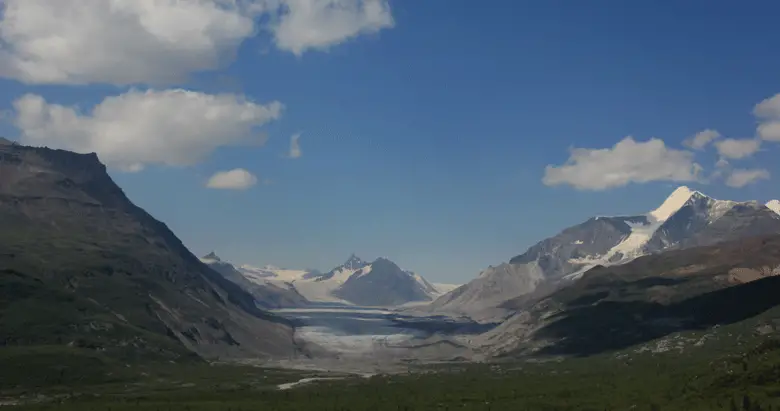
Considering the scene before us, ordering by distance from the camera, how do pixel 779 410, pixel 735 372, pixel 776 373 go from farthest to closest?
pixel 735 372, pixel 776 373, pixel 779 410

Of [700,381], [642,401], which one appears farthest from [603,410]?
[700,381]

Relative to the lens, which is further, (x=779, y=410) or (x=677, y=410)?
(x=677, y=410)

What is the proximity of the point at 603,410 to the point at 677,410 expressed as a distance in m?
32.3

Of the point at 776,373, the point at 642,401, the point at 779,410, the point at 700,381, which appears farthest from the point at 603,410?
the point at 779,410

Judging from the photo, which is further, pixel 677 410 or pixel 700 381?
pixel 700 381

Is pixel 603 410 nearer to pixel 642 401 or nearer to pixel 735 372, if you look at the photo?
pixel 642 401

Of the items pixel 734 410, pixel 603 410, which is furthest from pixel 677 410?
pixel 603 410

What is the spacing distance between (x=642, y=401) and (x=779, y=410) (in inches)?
2209

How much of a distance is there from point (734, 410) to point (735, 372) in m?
29.9

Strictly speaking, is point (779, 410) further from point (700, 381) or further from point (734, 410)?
point (700, 381)

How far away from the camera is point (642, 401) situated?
197 meters

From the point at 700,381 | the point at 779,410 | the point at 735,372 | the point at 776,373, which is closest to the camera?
the point at 779,410

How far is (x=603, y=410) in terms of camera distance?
19788 cm

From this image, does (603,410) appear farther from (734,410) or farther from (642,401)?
(734,410)
